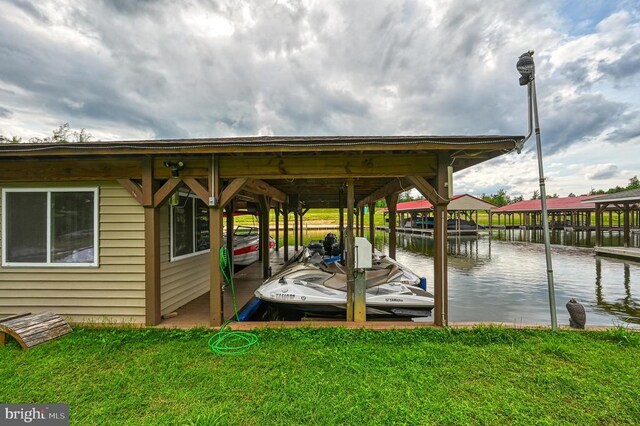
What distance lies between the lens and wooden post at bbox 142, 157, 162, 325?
12.4 feet

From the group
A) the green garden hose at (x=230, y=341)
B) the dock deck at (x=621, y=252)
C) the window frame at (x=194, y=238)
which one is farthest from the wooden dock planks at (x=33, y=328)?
the dock deck at (x=621, y=252)

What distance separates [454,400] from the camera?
2.28m

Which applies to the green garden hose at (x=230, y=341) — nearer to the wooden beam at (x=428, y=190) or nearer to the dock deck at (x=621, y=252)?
the wooden beam at (x=428, y=190)

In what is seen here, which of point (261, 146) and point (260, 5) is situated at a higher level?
point (260, 5)

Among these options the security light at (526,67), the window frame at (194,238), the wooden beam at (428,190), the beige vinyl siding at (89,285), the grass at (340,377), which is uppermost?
the security light at (526,67)

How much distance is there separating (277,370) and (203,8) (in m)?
10.5

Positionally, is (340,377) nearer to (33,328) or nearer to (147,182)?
(147,182)

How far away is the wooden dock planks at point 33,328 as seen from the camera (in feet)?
10.5

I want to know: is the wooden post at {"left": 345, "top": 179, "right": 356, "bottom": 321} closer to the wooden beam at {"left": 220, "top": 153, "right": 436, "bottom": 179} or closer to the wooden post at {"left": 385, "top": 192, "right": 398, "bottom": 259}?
the wooden beam at {"left": 220, "top": 153, "right": 436, "bottom": 179}

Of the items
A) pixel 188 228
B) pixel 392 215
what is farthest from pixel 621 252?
pixel 188 228

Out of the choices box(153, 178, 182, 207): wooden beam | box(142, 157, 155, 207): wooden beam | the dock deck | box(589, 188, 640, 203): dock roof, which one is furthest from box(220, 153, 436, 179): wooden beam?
box(589, 188, 640, 203): dock roof

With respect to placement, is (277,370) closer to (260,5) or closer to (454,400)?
(454,400)

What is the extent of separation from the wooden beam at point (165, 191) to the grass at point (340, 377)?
1791mm

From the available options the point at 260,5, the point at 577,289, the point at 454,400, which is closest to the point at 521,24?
the point at 577,289
